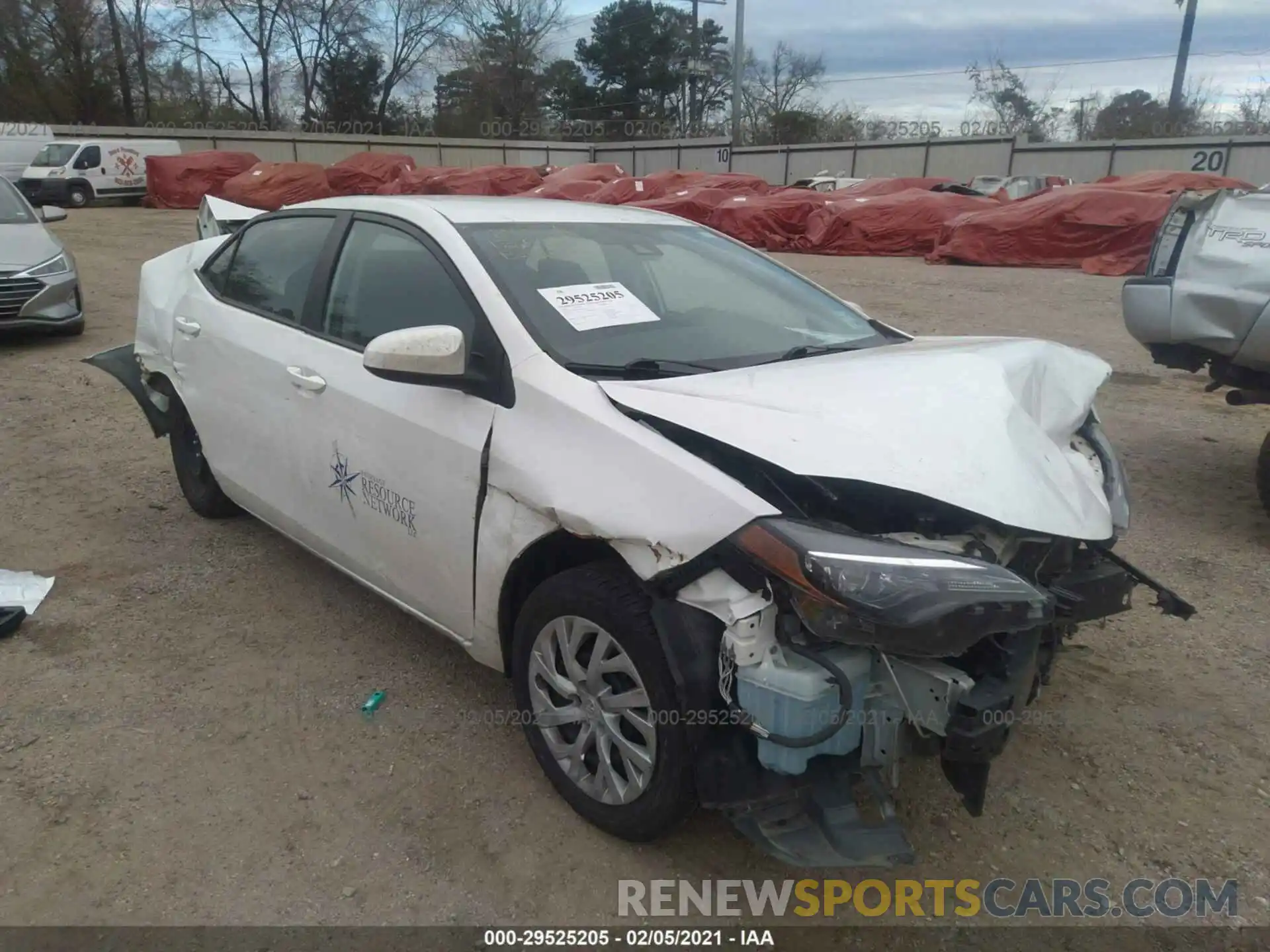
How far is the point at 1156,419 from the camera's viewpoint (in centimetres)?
677

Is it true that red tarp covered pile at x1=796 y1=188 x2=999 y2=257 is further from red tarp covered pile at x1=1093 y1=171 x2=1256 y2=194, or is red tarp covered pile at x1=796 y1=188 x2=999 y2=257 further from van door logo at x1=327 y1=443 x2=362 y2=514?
van door logo at x1=327 y1=443 x2=362 y2=514

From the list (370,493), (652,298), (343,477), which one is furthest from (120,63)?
(652,298)

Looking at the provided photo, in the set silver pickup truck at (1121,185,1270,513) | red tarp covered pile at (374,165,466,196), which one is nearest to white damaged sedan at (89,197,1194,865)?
silver pickup truck at (1121,185,1270,513)

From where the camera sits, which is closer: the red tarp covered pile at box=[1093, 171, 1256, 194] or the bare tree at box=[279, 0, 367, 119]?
the red tarp covered pile at box=[1093, 171, 1256, 194]

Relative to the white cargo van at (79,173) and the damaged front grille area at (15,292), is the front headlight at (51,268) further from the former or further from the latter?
the white cargo van at (79,173)

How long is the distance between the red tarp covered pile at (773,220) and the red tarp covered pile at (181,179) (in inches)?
635

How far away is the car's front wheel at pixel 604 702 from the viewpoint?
2305mm

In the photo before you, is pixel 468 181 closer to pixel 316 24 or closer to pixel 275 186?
pixel 275 186

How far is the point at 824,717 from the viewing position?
2057mm

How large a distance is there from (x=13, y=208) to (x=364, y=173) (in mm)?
19636

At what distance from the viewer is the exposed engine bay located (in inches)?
78.4

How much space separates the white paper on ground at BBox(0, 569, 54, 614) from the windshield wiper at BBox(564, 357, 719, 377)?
2725 mm

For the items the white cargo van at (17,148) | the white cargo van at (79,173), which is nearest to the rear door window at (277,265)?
the white cargo van at (79,173)

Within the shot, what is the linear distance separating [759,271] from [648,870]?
7.37 ft
